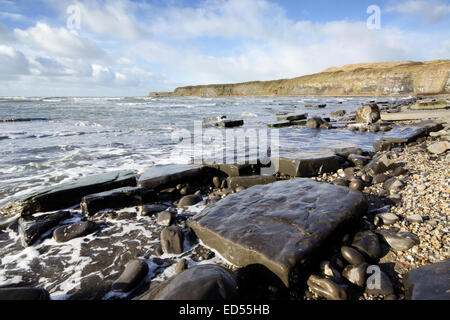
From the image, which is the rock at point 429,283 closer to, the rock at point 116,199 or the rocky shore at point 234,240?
the rocky shore at point 234,240

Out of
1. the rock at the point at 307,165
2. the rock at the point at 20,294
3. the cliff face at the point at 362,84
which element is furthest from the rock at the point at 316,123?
the cliff face at the point at 362,84

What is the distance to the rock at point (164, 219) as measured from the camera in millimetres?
2592

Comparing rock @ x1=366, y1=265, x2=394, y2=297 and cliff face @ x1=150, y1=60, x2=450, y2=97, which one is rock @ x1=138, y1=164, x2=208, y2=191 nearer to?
rock @ x1=366, y1=265, x2=394, y2=297

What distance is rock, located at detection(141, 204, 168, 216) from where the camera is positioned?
9.30ft

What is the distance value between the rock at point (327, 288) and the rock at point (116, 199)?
232cm

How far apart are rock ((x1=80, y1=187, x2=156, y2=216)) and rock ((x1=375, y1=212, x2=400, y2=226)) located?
272 centimetres

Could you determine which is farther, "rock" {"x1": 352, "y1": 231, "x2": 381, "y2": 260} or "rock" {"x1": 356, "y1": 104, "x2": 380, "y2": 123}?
"rock" {"x1": 356, "y1": 104, "x2": 380, "y2": 123}

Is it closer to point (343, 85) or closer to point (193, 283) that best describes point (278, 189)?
point (193, 283)

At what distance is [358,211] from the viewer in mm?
2076

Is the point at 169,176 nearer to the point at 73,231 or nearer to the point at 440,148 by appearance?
the point at 73,231

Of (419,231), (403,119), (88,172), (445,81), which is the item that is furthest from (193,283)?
(445,81)

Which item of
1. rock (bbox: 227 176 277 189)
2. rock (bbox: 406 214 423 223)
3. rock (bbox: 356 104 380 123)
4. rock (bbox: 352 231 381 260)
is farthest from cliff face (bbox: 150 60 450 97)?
rock (bbox: 352 231 381 260)

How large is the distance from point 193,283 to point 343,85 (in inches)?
2705

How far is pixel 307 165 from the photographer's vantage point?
12.1 feet
